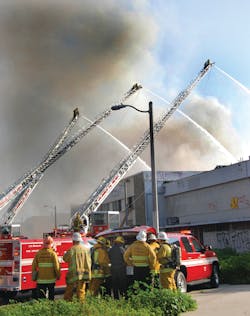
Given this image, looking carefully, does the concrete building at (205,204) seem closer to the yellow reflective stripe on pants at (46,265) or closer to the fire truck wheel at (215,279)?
the fire truck wheel at (215,279)

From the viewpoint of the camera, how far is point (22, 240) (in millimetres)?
12695

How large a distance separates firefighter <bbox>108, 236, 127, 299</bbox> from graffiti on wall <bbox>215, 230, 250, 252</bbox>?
18.7m

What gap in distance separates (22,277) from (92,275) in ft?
10.2

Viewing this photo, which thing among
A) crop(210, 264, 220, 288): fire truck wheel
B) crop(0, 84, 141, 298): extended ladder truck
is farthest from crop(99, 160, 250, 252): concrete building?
crop(210, 264, 220, 288): fire truck wheel

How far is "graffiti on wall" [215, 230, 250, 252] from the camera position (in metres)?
27.8

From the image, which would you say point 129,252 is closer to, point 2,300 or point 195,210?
point 2,300

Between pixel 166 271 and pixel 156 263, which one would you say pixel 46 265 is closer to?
pixel 156 263

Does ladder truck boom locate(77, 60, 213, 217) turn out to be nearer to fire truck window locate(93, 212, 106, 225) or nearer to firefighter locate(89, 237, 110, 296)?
fire truck window locate(93, 212, 106, 225)

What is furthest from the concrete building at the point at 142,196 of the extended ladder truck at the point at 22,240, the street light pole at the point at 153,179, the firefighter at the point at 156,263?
the firefighter at the point at 156,263

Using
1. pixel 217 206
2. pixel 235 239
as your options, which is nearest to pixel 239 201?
pixel 235 239

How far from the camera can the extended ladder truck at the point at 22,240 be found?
12.5 meters

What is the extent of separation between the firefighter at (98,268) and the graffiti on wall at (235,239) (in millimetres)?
18938

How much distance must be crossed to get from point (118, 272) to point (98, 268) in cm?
49

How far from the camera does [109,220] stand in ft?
80.4
